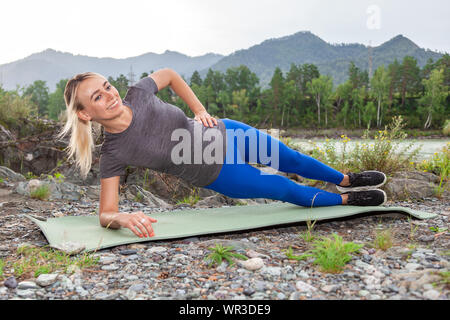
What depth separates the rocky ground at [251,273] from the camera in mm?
1700

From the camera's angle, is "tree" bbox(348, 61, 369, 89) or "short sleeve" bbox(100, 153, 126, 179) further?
"tree" bbox(348, 61, 369, 89)

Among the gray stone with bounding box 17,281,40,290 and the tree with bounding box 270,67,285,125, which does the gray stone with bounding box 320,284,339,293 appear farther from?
the tree with bounding box 270,67,285,125

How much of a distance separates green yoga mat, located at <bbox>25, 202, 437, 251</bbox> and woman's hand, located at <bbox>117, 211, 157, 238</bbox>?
0.13 feet

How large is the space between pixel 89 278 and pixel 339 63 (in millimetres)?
143650

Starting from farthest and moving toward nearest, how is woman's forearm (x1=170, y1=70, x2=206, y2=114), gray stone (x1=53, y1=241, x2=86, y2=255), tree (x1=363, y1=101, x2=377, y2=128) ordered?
tree (x1=363, y1=101, x2=377, y2=128) → woman's forearm (x1=170, y1=70, x2=206, y2=114) → gray stone (x1=53, y1=241, x2=86, y2=255)

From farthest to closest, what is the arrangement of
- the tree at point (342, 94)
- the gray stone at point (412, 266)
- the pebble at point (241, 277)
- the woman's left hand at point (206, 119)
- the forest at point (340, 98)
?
1. the tree at point (342, 94)
2. the forest at point (340, 98)
3. the woman's left hand at point (206, 119)
4. the gray stone at point (412, 266)
5. the pebble at point (241, 277)

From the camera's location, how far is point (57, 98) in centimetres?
4931

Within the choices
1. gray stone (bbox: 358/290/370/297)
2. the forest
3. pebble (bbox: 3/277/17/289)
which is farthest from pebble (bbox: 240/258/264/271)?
the forest

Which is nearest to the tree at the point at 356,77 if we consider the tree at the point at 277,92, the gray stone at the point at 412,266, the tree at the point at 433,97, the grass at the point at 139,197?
the tree at the point at 433,97

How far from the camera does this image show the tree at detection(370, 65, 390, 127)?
39562 mm

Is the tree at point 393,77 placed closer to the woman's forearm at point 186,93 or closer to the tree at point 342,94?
the tree at point 342,94

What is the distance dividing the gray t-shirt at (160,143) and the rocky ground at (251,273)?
0.54m

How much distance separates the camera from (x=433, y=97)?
37.7m

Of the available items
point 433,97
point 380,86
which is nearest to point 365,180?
point 433,97
